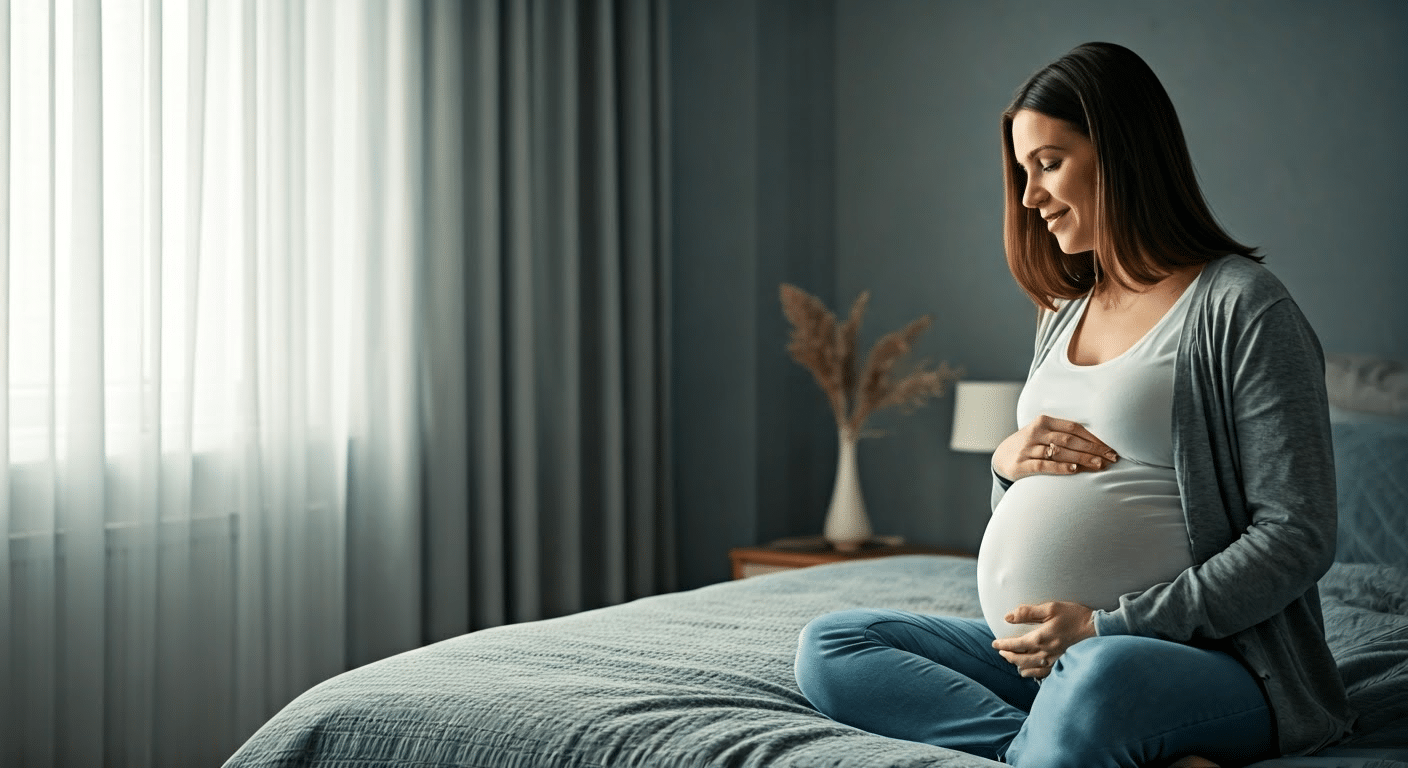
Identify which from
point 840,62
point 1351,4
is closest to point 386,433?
point 840,62

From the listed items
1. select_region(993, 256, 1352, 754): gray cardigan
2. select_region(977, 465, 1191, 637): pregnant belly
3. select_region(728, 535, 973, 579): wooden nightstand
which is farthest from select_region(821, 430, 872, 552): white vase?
select_region(993, 256, 1352, 754): gray cardigan

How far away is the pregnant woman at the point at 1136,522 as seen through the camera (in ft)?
3.91

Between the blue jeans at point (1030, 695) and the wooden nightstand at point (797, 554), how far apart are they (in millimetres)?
1753

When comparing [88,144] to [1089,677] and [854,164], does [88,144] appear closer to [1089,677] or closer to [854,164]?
[1089,677]

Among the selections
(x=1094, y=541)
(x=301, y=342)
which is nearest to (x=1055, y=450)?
(x=1094, y=541)

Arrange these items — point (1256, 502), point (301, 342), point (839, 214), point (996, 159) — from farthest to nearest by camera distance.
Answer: point (839, 214) → point (996, 159) → point (301, 342) → point (1256, 502)

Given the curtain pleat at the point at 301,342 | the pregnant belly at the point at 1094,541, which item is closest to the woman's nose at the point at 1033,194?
the pregnant belly at the point at 1094,541

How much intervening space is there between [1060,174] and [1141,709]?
60 centimetres

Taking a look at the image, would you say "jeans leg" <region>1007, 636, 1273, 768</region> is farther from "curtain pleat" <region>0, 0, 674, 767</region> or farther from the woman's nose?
"curtain pleat" <region>0, 0, 674, 767</region>

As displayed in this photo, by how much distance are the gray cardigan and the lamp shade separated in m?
1.91

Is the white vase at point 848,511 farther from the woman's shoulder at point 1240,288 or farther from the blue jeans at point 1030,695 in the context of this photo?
the woman's shoulder at point 1240,288

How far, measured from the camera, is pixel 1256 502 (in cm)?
124

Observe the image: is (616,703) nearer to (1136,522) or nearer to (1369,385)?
(1136,522)

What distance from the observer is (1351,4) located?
296cm
